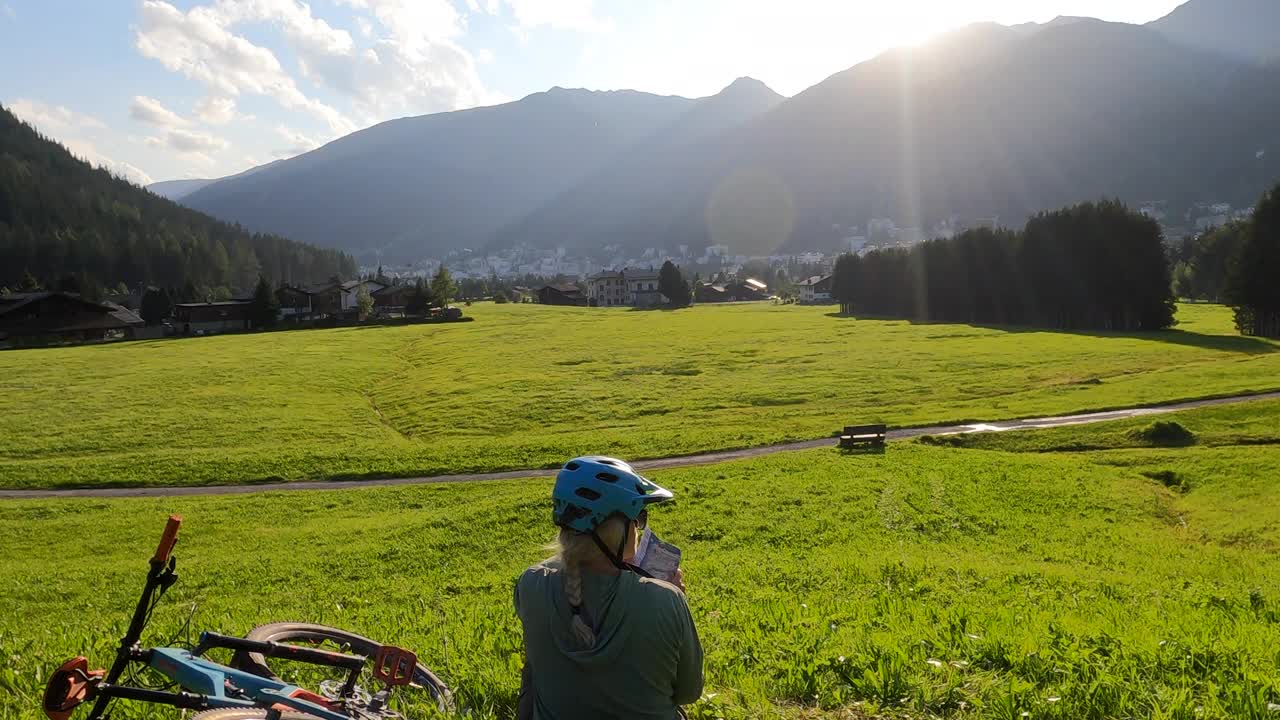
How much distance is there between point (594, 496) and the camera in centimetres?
460

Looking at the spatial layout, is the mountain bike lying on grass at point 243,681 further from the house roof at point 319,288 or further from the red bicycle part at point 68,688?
the house roof at point 319,288

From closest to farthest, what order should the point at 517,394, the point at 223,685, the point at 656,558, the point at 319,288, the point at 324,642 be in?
1. the point at 223,685
2. the point at 656,558
3. the point at 324,642
4. the point at 517,394
5. the point at 319,288

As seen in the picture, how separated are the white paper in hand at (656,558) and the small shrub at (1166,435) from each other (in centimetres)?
4116

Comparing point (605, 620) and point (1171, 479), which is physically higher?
point (605, 620)

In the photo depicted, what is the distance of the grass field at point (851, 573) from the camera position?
699 centimetres

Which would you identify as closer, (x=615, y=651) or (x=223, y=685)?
(x=615, y=651)

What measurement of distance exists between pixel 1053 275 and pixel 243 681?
128560 millimetres

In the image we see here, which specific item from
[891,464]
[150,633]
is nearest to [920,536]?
[891,464]

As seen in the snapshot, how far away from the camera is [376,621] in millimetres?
10945

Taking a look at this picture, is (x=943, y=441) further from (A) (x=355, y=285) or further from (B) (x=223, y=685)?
(A) (x=355, y=285)

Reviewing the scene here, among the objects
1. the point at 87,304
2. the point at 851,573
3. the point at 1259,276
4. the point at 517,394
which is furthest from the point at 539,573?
the point at 87,304

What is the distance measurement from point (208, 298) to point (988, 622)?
634 feet

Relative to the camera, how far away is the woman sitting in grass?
14.5 feet

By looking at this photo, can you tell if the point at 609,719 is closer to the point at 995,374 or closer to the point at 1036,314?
the point at 995,374
